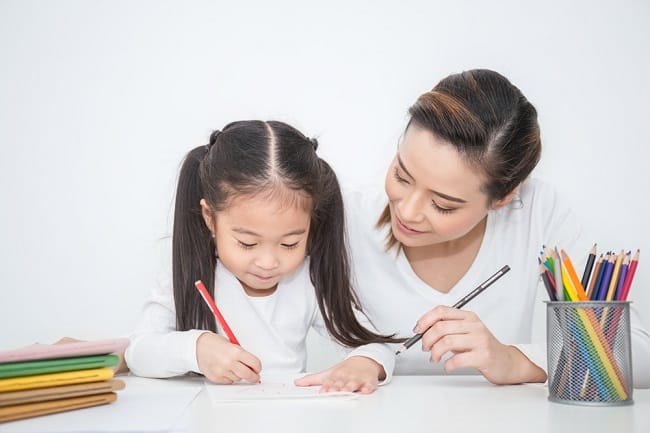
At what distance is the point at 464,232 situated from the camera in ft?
4.88

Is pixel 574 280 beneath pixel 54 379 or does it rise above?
above

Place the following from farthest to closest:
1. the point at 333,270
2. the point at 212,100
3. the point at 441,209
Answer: the point at 212,100, the point at 333,270, the point at 441,209

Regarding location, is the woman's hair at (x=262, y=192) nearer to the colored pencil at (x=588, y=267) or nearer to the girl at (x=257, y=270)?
the girl at (x=257, y=270)

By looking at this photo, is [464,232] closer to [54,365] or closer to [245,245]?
[245,245]

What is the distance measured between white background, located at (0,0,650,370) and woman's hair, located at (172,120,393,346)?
2.28 feet

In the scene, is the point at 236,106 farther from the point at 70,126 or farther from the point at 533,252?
the point at 533,252

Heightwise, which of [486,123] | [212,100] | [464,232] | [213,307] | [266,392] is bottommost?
[266,392]

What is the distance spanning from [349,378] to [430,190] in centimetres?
38

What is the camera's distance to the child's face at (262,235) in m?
1.33

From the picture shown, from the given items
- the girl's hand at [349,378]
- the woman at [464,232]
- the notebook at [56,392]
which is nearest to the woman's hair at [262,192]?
the woman at [464,232]

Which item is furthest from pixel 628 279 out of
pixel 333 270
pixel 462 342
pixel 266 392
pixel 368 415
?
pixel 333 270

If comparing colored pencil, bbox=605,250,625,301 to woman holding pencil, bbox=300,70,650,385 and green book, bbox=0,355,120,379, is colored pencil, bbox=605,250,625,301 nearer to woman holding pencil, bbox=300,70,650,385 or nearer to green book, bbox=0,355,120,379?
woman holding pencil, bbox=300,70,650,385


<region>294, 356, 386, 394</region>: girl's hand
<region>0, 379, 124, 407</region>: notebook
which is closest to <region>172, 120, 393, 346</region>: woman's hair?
<region>294, 356, 386, 394</region>: girl's hand

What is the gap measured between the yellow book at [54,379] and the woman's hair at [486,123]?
701 mm
